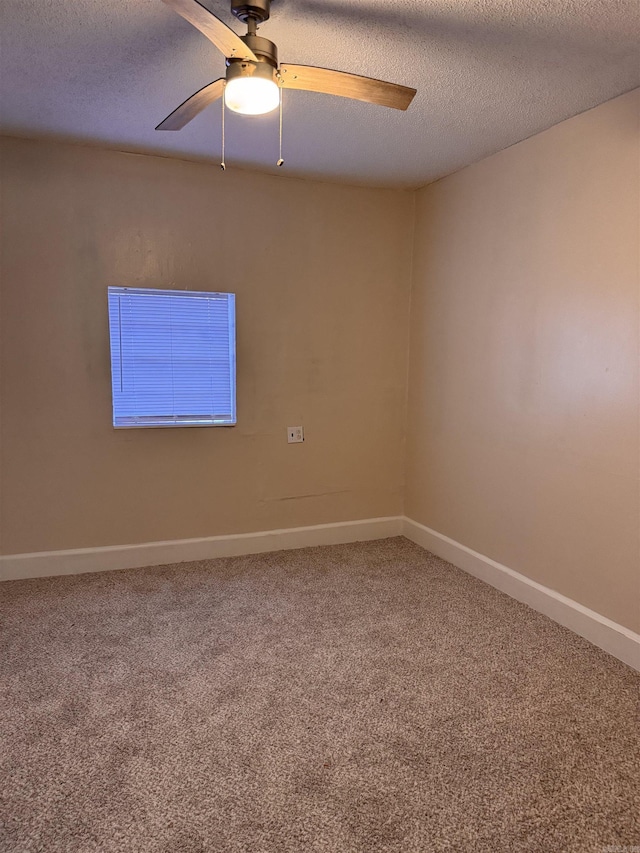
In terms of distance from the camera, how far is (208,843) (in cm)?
140

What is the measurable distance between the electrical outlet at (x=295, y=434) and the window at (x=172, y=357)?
0.39 m

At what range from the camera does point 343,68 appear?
82.3 inches

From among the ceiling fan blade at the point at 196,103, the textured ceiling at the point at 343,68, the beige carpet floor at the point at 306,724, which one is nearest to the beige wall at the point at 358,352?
the textured ceiling at the point at 343,68

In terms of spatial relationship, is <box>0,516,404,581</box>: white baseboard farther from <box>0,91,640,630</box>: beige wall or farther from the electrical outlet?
the electrical outlet

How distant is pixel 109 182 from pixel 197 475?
176 cm

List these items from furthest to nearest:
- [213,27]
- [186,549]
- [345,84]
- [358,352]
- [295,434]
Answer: [358,352]
[295,434]
[186,549]
[345,84]
[213,27]

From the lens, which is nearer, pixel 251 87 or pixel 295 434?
pixel 251 87

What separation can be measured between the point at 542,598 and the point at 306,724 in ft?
4.76

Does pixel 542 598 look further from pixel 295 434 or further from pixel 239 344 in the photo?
pixel 239 344

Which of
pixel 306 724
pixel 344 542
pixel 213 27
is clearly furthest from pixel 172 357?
pixel 306 724

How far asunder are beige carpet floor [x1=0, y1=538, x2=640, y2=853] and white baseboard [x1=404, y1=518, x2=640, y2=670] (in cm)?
7

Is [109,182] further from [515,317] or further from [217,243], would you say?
[515,317]

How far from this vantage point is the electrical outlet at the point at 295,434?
3.56 meters

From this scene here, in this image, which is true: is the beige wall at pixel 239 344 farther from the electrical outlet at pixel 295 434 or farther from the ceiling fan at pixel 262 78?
the ceiling fan at pixel 262 78
